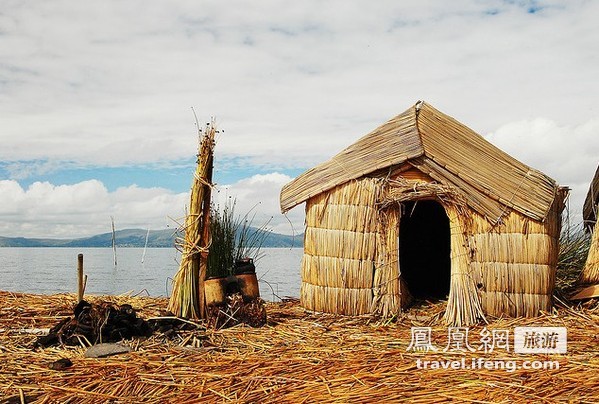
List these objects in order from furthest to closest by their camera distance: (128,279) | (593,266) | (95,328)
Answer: (128,279)
(593,266)
(95,328)

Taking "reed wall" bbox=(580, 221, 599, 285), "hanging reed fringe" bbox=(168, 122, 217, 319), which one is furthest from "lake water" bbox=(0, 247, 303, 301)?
"reed wall" bbox=(580, 221, 599, 285)

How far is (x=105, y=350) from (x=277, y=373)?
5.33ft

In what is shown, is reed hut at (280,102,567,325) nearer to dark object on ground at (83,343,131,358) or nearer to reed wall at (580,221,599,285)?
reed wall at (580,221,599,285)

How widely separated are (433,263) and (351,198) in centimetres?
370

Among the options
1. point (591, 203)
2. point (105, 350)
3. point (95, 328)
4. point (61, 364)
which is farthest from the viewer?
point (591, 203)

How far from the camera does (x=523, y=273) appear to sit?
26.0 ft

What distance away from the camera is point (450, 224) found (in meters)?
8.01

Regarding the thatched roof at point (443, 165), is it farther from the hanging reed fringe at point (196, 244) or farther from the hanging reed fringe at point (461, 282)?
the hanging reed fringe at point (196, 244)

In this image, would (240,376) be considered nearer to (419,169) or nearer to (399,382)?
(399,382)

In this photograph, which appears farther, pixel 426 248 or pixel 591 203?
pixel 591 203

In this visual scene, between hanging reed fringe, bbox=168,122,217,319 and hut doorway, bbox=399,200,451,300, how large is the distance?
15.6 feet

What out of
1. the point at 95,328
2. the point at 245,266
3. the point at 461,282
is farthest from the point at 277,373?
the point at 461,282

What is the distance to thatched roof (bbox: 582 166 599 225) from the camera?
11312mm

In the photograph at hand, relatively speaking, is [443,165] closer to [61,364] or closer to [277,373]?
[277,373]
